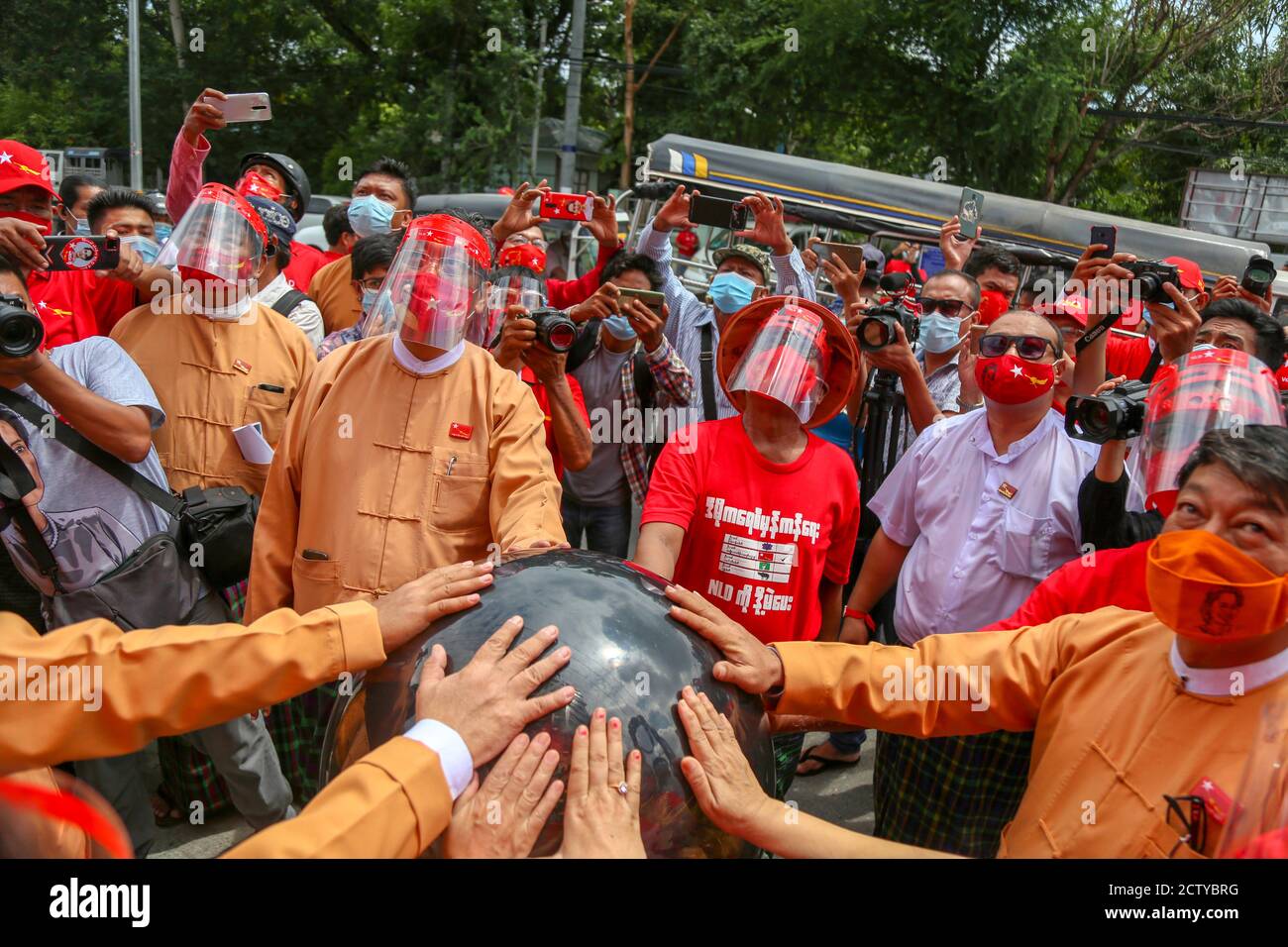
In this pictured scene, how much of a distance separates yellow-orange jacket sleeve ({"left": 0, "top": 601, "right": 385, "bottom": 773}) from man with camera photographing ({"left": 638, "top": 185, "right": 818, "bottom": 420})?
2.93 meters

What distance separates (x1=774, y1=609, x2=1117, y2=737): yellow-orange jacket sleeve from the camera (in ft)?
7.25

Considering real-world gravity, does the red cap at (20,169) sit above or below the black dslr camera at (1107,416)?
above

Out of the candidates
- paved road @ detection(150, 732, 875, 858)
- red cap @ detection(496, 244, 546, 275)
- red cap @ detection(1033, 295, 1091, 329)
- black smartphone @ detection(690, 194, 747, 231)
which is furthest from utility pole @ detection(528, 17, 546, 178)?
paved road @ detection(150, 732, 875, 858)

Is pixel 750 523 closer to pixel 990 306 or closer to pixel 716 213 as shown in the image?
pixel 716 213

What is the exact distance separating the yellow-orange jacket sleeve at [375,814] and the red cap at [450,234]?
1692 millimetres

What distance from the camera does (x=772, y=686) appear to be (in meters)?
2.23

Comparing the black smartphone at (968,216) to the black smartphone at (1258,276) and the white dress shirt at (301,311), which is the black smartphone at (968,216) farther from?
the white dress shirt at (301,311)

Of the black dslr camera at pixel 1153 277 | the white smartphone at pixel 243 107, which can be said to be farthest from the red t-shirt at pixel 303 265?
the black dslr camera at pixel 1153 277

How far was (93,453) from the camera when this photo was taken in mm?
3217

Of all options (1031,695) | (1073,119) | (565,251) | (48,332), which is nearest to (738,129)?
(1073,119)

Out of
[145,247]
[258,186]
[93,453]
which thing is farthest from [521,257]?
[93,453]

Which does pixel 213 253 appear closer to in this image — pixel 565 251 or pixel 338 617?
pixel 338 617

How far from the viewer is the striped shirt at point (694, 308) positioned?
16.2ft

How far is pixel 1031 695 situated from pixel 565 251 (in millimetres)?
10822
